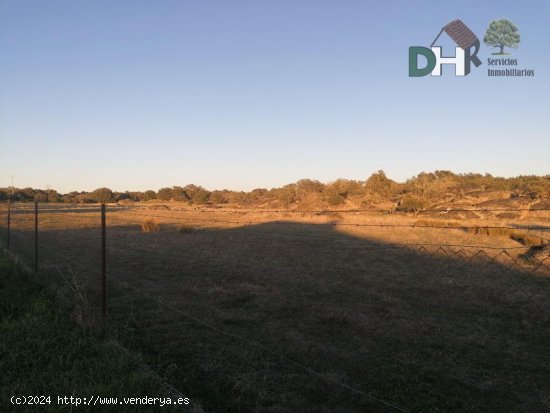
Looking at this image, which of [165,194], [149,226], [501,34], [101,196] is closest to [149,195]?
[165,194]

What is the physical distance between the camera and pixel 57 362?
4918 mm

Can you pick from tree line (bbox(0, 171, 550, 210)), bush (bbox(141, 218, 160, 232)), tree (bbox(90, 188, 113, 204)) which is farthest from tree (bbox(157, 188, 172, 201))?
bush (bbox(141, 218, 160, 232))

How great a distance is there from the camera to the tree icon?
13.8m

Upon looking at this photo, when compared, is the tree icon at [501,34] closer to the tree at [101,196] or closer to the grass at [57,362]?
the grass at [57,362]

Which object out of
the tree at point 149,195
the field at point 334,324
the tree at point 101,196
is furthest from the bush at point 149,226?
the tree at point 149,195

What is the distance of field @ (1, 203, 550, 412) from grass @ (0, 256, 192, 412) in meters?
0.37

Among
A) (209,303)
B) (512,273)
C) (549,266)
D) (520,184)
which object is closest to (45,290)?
(209,303)

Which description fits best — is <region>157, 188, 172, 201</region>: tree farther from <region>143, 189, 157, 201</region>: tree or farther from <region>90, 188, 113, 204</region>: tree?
<region>90, 188, 113, 204</region>: tree

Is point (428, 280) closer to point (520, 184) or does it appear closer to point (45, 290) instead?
point (45, 290)

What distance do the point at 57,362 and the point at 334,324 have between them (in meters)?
4.16

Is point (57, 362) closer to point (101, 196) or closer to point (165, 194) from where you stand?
point (101, 196)

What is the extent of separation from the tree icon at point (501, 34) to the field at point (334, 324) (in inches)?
285

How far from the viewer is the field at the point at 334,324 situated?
4492 mm

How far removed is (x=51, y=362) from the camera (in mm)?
4902
